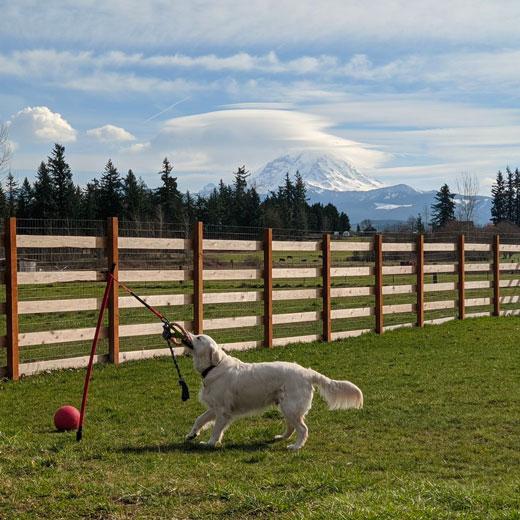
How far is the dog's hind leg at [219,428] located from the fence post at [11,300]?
4.48m

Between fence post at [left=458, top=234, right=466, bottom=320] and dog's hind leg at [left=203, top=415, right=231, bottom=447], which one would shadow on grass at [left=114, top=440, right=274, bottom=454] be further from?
fence post at [left=458, top=234, right=466, bottom=320]

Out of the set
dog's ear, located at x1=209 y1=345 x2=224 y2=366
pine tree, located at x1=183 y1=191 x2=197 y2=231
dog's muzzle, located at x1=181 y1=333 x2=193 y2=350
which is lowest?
dog's ear, located at x1=209 y1=345 x2=224 y2=366

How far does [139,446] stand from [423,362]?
6773mm

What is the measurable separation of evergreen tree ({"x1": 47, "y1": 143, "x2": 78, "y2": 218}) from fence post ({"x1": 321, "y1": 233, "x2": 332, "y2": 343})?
61.3m

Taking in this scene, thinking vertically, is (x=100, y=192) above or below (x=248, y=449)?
above

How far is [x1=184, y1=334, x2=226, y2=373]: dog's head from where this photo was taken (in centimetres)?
747

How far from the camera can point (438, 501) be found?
483cm

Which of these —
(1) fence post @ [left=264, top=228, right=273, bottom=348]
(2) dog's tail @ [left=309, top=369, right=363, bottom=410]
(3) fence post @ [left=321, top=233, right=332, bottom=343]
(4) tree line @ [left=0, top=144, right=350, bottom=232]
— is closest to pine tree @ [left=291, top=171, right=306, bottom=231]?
(4) tree line @ [left=0, top=144, right=350, bottom=232]

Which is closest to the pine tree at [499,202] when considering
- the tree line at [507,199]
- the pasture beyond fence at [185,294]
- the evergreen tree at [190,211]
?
the tree line at [507,199]

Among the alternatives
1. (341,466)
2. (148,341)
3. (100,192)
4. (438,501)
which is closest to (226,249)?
(148,341)

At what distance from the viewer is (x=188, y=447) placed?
718 centimetres

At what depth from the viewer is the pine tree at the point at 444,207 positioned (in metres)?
99.3

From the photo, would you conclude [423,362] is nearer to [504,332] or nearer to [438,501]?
[504,332]

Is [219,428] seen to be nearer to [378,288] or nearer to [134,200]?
[378,288]
